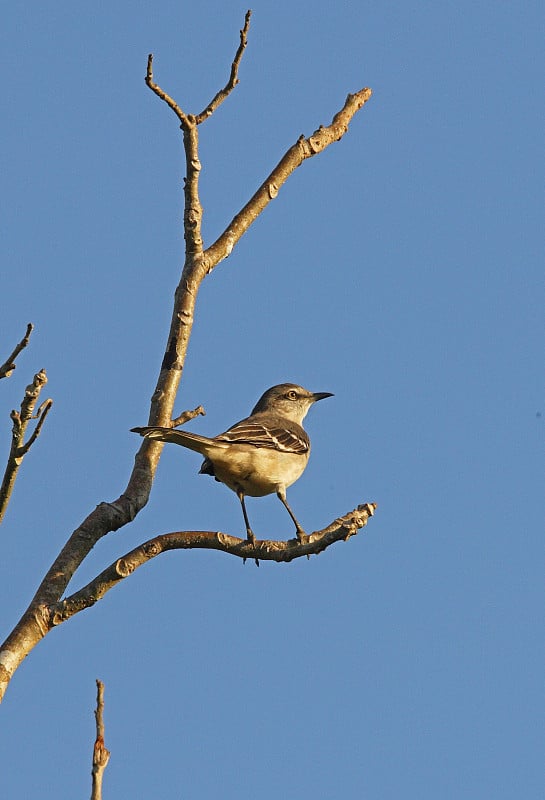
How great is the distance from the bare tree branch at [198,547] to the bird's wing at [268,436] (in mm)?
3052

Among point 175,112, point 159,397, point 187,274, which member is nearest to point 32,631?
point 159,397

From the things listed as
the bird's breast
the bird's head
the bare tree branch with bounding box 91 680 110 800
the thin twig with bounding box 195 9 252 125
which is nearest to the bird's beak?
the bird's head

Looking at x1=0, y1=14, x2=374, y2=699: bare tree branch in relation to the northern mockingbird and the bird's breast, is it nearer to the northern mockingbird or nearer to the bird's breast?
the northern mockingbird

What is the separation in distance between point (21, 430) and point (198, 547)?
4.03ft

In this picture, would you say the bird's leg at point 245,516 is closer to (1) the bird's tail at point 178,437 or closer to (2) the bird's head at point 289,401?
(1) the bird's tail at point 178,437

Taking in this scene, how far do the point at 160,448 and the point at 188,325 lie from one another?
2.76 ft

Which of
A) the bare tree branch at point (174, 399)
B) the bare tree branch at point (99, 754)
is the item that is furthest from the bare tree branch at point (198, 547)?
the bare tree branch at point (99, 754)

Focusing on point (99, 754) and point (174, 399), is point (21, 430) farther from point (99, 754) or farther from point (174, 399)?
point (174, 399)

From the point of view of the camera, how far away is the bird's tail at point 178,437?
270 inches

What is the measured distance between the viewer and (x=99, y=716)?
410 cm

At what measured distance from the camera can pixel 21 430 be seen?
4.99m

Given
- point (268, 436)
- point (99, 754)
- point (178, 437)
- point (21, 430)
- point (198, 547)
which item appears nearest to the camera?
point (99, 754)

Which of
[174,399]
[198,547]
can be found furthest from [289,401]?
[198,547]

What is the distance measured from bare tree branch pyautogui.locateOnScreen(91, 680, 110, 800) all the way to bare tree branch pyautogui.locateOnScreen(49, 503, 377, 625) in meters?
1.25
